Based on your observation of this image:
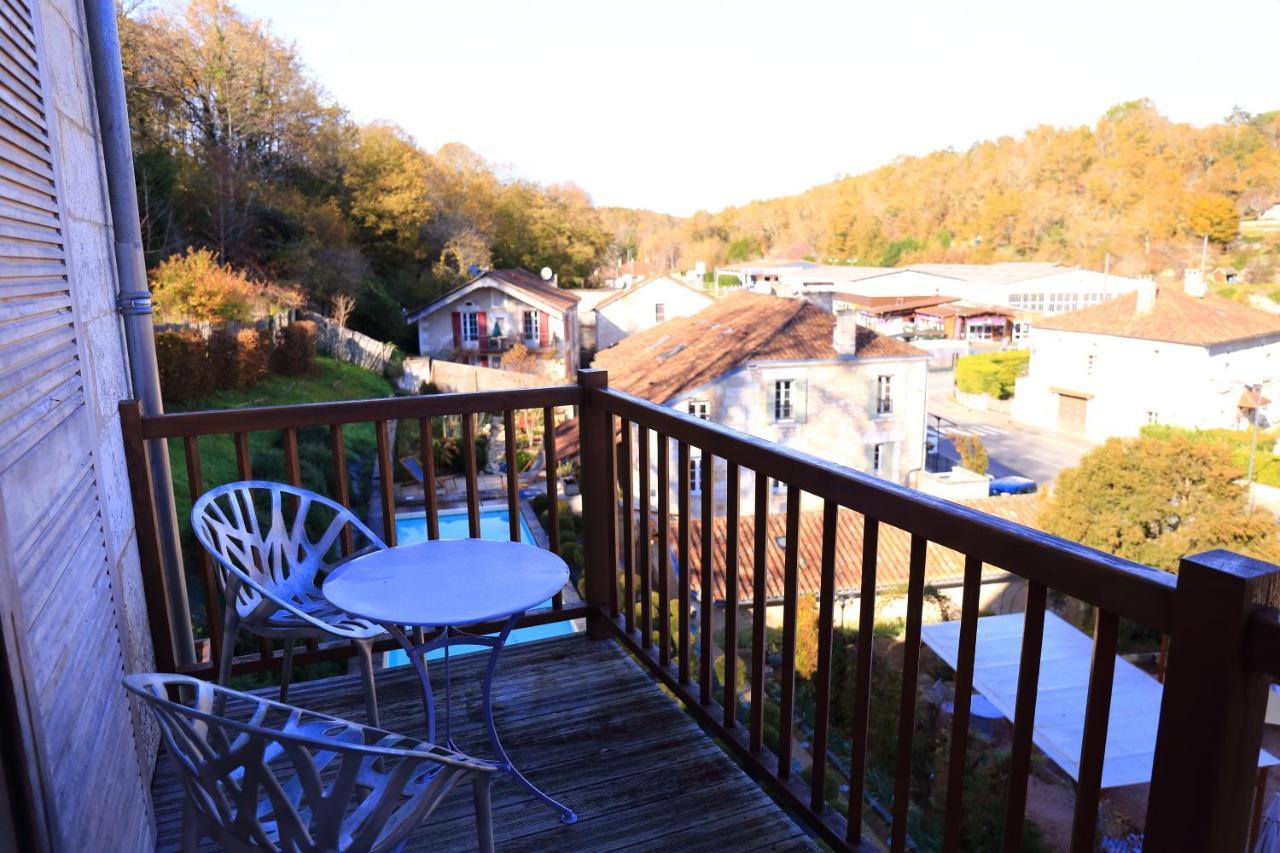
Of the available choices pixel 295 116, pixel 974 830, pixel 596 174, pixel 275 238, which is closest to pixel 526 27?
pixel 596 174

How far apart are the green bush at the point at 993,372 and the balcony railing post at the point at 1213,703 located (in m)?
34.7

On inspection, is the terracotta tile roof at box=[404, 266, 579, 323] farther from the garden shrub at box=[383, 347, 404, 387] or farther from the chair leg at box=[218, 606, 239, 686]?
the chair leg at box=[218, 606, 239, 686]

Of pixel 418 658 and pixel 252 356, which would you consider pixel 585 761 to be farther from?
pixel 252 356

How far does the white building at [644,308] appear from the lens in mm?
32500

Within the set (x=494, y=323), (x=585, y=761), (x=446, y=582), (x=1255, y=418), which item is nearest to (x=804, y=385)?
(x=494, y=323)

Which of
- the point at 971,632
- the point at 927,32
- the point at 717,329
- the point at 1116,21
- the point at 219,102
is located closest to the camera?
the point at 971,632

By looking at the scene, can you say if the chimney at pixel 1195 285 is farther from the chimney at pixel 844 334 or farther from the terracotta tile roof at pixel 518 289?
the terracotta tile roof at pixel 518 289

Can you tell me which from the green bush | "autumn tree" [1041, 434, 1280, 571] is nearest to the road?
the green bush

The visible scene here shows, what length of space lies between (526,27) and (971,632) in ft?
165

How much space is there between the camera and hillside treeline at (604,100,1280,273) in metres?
48.9

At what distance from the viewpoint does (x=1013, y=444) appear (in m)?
28.2

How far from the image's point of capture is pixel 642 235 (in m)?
69.1

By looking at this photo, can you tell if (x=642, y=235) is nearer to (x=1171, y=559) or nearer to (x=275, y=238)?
(x=275, y=238)

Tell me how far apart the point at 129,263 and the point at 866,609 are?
2.48 m
